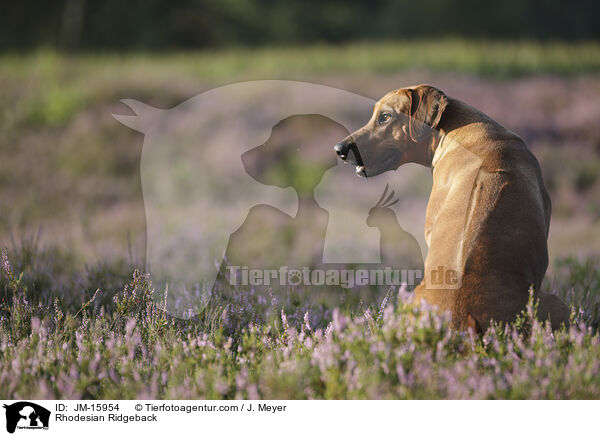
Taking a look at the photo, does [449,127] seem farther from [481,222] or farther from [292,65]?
Answer: [292,65]

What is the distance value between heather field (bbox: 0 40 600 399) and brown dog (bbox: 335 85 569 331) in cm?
14

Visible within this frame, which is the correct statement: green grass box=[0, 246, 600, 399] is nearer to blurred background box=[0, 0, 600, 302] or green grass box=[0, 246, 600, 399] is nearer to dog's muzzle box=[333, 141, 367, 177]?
dog's muzzle box=[333, 141, 367, 177]

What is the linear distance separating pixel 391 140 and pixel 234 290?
5.09ft

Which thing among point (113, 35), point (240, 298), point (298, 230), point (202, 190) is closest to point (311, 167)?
point (202, 190)

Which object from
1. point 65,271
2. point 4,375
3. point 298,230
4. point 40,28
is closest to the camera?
point 4,375

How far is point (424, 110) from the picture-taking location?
11.2 feet

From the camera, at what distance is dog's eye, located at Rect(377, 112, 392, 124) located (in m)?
3.55

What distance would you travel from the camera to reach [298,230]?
7434 mm

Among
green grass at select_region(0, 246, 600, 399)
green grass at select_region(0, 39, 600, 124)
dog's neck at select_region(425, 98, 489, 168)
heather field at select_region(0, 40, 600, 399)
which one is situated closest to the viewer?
green grass at select_region(0, 246, 600, 399)

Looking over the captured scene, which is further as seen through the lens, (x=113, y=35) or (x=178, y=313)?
(x=113, y=35)
